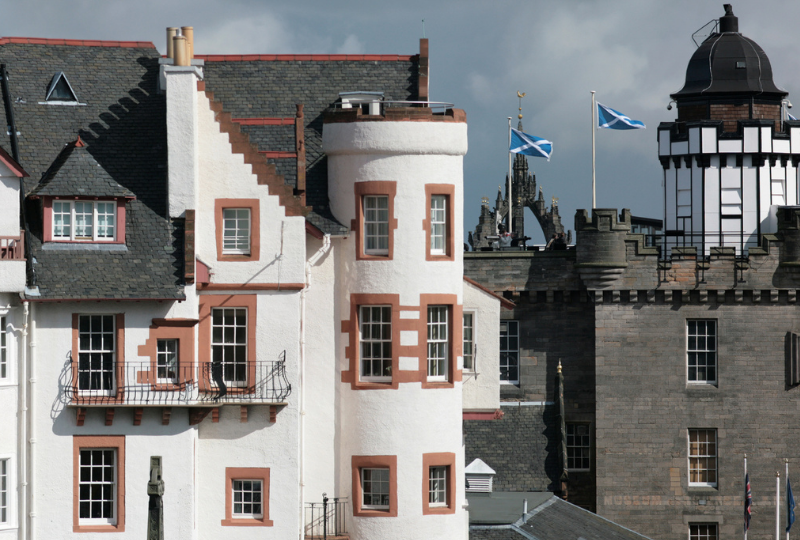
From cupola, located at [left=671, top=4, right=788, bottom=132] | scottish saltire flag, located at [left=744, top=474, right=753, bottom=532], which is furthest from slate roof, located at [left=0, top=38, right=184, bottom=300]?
cupola, located at [left=671, top=4, right=788, bottom=132]

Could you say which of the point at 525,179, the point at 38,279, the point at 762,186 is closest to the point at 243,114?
the point at 38,279

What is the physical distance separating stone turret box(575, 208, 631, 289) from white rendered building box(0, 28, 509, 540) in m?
19.4

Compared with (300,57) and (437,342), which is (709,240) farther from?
(437,342)

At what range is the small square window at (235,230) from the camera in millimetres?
48531

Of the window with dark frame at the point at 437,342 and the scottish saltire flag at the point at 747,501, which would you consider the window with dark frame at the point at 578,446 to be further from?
the window with dark frame at the point at 437,342

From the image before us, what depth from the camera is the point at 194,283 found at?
1849 inches

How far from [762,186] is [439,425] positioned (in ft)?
119

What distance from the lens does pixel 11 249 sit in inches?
1802

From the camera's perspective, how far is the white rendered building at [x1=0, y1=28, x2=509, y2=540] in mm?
46250

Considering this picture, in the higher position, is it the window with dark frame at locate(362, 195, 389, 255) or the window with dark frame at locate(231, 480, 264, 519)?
the window with dark frame at locate(362, 195, 389, 255)

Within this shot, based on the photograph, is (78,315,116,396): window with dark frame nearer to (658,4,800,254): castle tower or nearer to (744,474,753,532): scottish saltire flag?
(744,474,753,532): scottish saltire flag

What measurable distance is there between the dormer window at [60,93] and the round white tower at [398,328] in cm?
829

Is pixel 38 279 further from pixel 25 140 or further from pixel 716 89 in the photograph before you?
pixel 716 89

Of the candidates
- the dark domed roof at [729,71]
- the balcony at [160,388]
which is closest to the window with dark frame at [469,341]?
the balcony at [160,388]
